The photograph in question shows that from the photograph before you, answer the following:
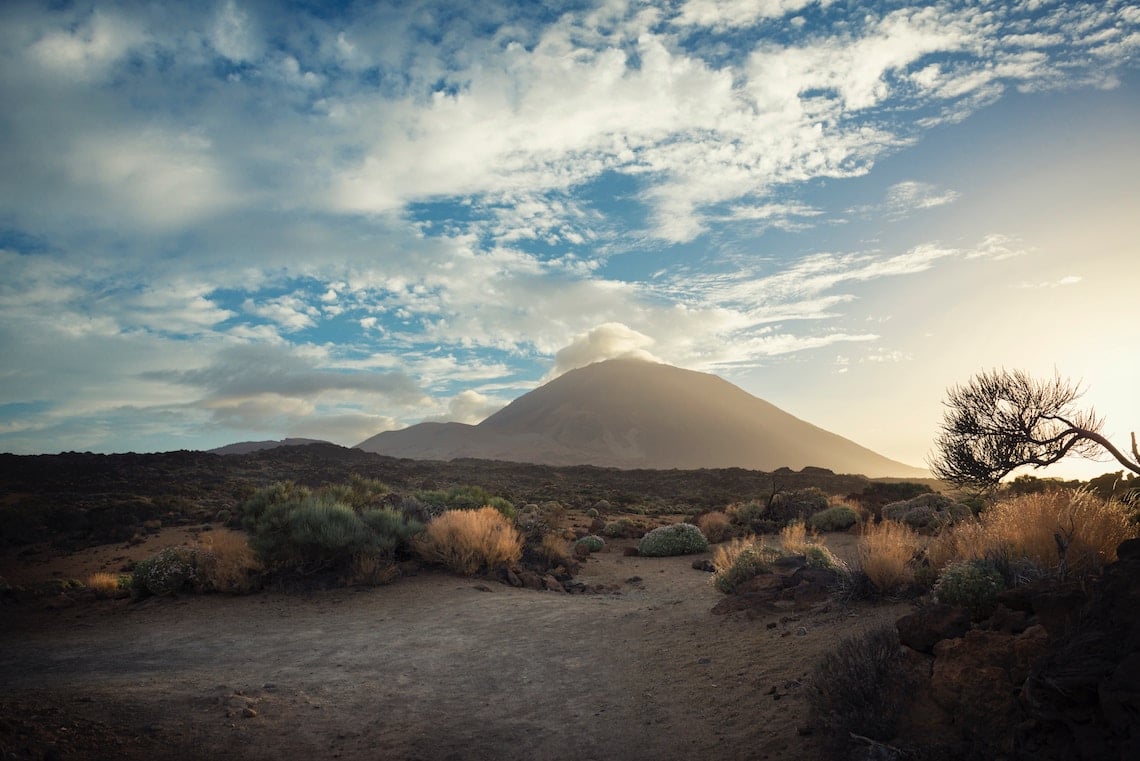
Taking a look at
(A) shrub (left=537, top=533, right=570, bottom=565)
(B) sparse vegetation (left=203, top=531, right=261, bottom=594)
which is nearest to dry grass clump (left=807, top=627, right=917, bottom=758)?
(A) shrub (left=537, top=533, right=570, bottom=565)

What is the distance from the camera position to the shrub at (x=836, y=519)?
2127cm

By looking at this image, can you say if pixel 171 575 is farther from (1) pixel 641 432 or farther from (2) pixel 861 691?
(1) pixel 641 432

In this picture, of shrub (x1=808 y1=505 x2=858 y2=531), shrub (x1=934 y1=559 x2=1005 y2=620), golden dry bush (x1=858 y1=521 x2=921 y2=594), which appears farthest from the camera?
shrub (x1=808 y1=505 x2=858 y2=531)

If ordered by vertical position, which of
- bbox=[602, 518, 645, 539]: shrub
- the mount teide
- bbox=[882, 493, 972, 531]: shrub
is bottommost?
bbox=[602, 518, 645, 539]: shrub

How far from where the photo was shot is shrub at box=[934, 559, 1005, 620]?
5801 millimetres

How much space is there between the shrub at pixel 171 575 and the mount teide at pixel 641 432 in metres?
94.4

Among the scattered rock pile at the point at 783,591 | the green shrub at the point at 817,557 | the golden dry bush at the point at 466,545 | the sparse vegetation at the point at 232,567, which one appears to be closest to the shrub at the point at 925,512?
the green shrub at the point at 817,557

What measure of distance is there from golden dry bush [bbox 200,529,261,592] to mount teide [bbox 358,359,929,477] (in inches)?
3709

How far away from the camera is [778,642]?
7.46m

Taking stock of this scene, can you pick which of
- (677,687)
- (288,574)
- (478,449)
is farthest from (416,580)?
(478,449)

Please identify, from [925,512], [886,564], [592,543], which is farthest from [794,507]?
[886,564]

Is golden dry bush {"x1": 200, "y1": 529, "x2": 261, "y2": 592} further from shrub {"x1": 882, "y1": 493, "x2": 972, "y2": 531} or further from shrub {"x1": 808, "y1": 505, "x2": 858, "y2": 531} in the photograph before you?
shrub {"x1": 808, "y1": 505, "x2": 858, "y2": 531}

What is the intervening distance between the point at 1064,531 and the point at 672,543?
12.7 m

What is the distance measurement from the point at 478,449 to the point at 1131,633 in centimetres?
12371
